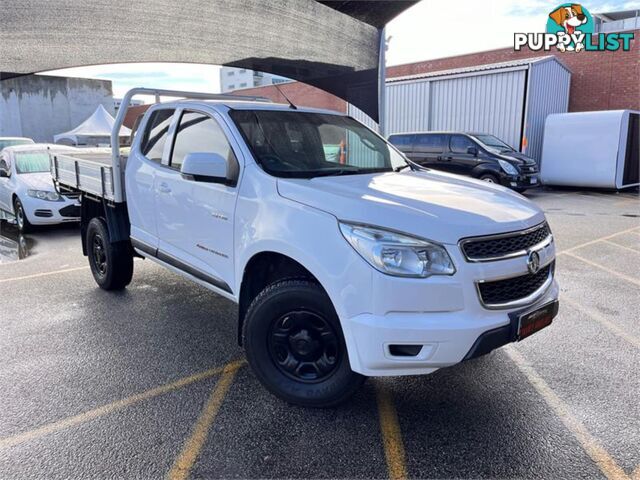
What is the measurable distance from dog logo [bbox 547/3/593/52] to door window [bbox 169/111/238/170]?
60.0 feet

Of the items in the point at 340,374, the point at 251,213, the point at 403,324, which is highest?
the point at 251,213

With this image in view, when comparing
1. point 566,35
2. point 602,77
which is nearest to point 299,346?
point 602,77

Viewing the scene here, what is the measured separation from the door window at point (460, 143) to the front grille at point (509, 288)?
10683 millimetres

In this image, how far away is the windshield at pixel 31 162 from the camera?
923 centimetres

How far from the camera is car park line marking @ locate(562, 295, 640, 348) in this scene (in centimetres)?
408

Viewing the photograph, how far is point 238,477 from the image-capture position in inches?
95.7

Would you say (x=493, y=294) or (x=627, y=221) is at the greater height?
(x=493, y=294)

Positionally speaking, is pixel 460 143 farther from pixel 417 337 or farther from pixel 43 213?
pixel 417 337

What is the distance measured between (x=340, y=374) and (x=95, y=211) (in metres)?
3.93

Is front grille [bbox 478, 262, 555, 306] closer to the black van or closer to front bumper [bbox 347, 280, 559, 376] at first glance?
front bumper [bbox 347, 280, 559, 376]

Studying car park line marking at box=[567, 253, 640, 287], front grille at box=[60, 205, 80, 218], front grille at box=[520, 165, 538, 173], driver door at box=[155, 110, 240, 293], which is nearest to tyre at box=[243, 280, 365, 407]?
driver door at box=[155, 110, 240, 293]

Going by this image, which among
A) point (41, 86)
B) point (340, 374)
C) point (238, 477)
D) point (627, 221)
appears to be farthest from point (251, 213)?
point (41, 86)

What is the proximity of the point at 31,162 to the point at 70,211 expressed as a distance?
1.73 metres

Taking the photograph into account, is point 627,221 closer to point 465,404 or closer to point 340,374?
point 465,404
